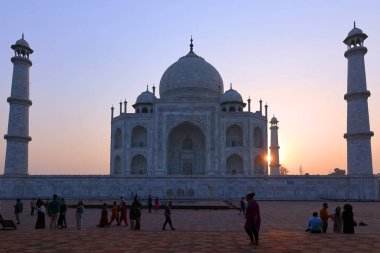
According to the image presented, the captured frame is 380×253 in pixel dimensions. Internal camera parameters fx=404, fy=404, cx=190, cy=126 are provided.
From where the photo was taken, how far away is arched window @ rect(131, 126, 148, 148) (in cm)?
3919

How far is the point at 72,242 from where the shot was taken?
827cm

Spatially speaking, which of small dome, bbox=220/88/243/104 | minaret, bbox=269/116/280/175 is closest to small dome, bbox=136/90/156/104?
small dome, bbox=220/88/243/104

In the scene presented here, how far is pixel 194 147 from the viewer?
1553 inches

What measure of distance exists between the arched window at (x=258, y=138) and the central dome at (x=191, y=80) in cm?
545

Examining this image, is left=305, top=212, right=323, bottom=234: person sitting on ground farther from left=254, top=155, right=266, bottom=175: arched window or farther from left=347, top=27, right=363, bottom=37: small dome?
left=254, top=155, right=266, bottom=175: arched window

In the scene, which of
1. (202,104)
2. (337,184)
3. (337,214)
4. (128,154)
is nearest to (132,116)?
(128,154)

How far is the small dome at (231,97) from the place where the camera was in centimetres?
4097

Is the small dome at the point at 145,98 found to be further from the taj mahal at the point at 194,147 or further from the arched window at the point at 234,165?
the arched window at the point at 234,165

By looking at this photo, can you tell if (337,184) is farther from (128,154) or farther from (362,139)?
(128,154)

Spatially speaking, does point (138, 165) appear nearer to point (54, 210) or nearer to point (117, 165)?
point (117, 165)

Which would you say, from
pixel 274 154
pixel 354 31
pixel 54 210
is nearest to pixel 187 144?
pixel 274 154

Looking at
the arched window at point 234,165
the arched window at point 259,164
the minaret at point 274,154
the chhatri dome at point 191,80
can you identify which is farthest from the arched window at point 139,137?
the minaret at point 274,154

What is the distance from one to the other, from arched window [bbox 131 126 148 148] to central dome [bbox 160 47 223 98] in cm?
543

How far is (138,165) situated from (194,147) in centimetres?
568
